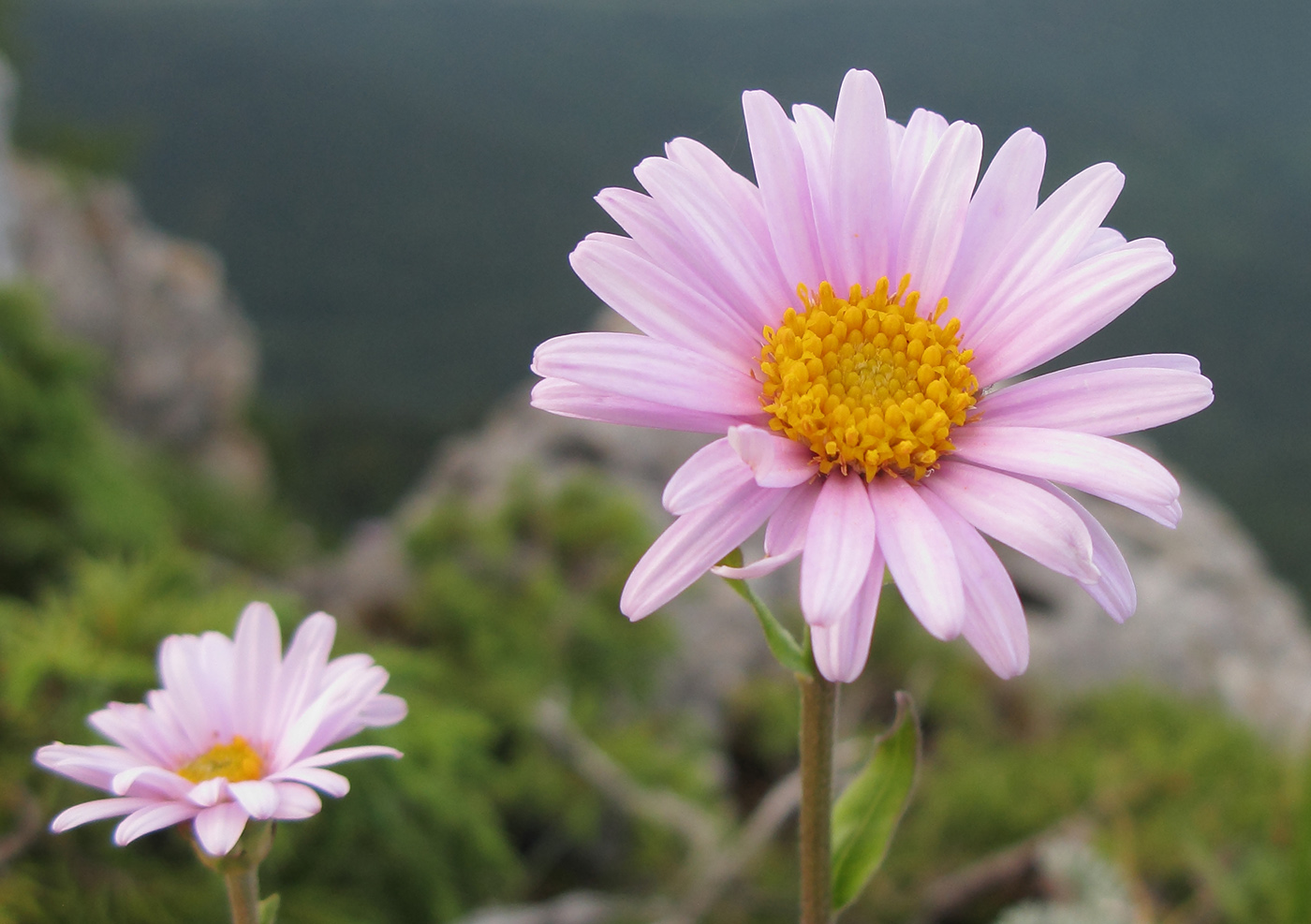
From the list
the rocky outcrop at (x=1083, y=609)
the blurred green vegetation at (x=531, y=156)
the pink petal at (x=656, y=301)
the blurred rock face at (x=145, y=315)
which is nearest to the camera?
the pink petal at (x=656, y=301)

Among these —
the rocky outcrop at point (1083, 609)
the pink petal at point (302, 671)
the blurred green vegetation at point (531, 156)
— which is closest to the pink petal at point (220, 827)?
the pink petal at point (302, 671)

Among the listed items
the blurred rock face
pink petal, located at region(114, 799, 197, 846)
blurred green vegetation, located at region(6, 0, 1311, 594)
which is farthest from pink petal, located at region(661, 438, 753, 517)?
blurred green vegetation, located at region(6, 0, 1311, 594)

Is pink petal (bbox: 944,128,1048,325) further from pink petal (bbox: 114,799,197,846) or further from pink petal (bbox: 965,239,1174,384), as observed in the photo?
pink petal (bbox: 114,799,197,846)

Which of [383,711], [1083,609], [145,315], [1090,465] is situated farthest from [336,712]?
[145,315]

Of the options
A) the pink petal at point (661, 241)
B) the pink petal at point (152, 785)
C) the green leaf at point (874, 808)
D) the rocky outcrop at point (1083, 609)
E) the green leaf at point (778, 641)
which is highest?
the rocky outcrop at point (1083, 609)

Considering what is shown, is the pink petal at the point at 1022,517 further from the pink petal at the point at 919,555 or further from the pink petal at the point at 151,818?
the pink petal at the point at 151,818

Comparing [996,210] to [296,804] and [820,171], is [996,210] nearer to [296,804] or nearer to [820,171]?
[820,171]

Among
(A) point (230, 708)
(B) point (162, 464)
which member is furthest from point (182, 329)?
(A) point (230, 708)

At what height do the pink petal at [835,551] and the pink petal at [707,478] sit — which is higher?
the pink petal at [707,478]
